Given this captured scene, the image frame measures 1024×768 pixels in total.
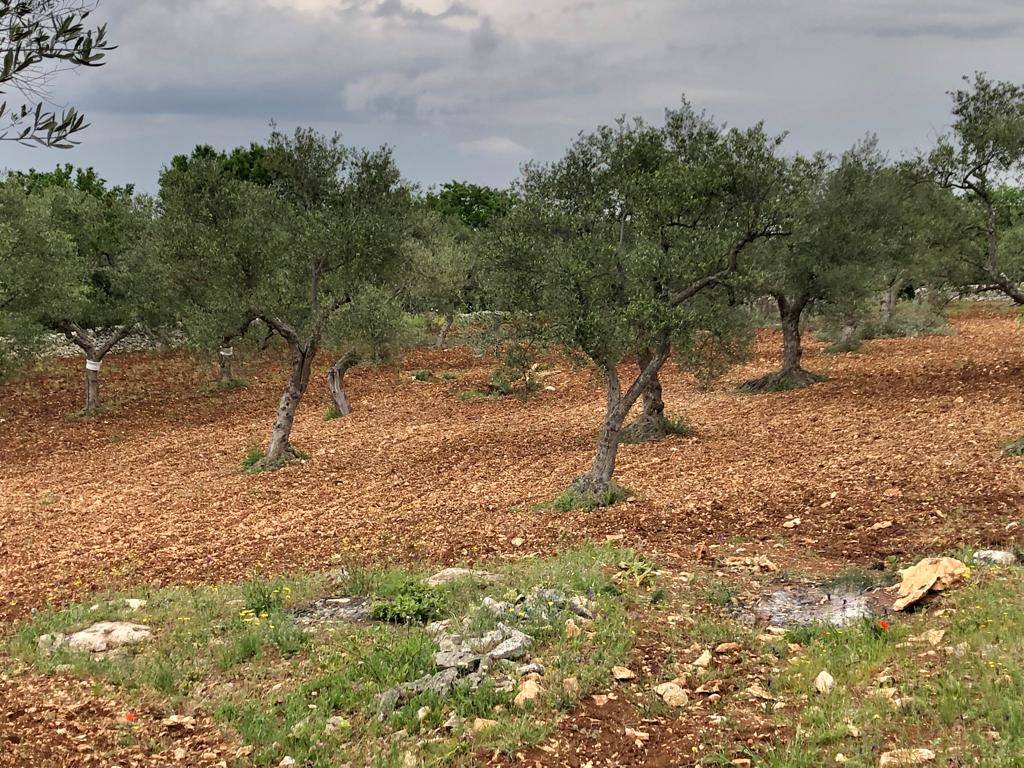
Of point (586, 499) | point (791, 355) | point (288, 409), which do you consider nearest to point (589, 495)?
point (586, 499)

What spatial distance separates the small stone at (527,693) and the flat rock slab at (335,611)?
2.97 m

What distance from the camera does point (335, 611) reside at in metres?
9.90

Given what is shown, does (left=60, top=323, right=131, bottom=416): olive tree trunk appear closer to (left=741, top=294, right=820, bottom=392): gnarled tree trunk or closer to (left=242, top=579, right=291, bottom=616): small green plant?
(left=242, top=579, right=291, bottom=616): small green plant

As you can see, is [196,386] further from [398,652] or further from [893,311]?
[893,311]

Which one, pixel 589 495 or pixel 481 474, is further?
pixel 481 474

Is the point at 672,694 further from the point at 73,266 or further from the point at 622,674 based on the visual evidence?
the point at 73,266

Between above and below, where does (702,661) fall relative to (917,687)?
below

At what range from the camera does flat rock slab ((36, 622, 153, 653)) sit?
903cm

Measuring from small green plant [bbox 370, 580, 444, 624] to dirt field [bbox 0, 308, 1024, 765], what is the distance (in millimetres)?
2715

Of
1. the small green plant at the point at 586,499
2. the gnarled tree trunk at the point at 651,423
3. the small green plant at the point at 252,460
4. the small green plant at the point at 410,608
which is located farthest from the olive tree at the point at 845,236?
the small green plant at the point at 410,608

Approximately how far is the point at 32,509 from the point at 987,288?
28741 millimetres

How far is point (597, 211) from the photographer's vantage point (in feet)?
51.0

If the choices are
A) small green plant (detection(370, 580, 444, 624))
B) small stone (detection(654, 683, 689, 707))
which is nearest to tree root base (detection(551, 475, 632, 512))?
small green plant (detection(370, 580, 444, 624))

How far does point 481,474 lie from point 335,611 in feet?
32.0
